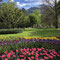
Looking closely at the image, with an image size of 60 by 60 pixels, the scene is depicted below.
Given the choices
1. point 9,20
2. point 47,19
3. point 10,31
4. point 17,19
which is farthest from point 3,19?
point 47,19

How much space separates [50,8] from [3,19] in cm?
1110

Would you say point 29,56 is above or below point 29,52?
below

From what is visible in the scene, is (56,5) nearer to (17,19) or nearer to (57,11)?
(57,11)

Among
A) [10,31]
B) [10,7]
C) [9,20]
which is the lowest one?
[10,31]

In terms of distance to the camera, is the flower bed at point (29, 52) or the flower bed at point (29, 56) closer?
the flower bed at point (29, 56)

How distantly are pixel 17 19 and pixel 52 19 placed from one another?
778 centimetres

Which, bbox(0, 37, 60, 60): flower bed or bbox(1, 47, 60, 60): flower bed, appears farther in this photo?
bbox(0, 37, 60, 60): flower bed

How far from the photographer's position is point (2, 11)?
17.0m

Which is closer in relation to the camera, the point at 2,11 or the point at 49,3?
the point at 2,11

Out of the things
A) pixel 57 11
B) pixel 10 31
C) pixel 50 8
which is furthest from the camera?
pixel 50 8

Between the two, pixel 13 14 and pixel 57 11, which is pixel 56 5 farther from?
pixel 13 14

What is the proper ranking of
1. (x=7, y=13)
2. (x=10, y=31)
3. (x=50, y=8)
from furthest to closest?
1. (x=50, y=8)
2. (x=7, y=13)
3. (x=10, y=31)

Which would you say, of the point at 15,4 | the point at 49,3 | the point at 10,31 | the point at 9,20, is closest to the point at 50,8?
the point at 49,3

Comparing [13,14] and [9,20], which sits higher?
[13,14]
